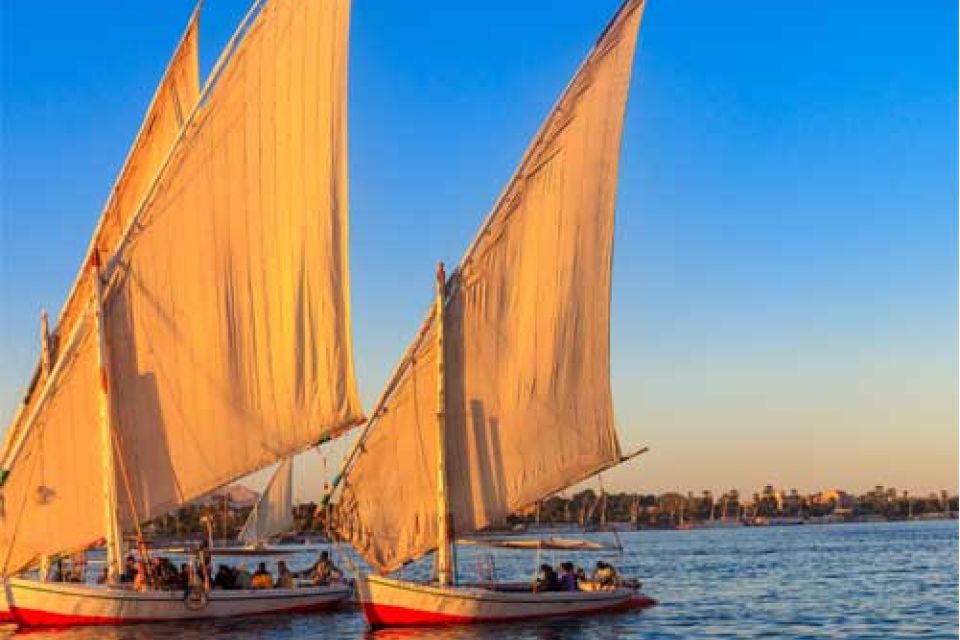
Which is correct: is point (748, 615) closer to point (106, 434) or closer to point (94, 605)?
point (94, 605)

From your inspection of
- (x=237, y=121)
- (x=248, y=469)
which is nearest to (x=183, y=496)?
(x=248, y=469)

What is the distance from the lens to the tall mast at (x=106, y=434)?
135ft

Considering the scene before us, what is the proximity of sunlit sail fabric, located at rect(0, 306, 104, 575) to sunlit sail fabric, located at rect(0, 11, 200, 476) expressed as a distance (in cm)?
132

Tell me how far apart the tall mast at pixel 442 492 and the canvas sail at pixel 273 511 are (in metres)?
20.2

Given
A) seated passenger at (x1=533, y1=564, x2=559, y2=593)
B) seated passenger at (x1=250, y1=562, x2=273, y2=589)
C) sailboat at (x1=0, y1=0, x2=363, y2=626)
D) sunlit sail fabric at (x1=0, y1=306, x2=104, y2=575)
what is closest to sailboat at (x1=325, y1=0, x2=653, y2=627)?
seated passenger at (x1=533, y1=564, x2=559, y2=593)

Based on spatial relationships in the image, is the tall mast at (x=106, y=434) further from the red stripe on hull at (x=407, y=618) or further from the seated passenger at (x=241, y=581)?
the red stripe on hull at (x=407, y=618)

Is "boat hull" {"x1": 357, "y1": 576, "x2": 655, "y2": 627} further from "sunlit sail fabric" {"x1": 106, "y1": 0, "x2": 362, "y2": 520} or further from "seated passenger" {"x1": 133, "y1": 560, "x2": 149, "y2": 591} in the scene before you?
"seated passenger" {"x1": 133, "y1": 560, "x2": 149, "y2": 591}

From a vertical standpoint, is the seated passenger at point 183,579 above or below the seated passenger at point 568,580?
above

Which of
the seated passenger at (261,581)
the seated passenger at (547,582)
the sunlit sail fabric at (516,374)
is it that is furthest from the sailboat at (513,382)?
the seated passenger at (261,581)

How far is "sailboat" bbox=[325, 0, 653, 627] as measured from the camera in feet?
138

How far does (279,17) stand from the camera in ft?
137

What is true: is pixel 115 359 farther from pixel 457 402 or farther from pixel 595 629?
pixel 595 629

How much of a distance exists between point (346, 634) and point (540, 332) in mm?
10219

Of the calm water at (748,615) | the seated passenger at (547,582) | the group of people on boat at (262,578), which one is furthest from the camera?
the group of people on boat at (262,578)
